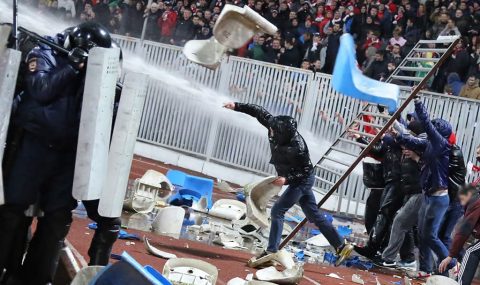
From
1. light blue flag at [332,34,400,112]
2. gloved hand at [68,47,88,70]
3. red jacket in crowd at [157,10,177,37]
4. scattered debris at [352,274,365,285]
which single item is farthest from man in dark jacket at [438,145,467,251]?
red jacket in crowd at [157,10,177,37]

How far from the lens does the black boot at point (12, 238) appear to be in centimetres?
584

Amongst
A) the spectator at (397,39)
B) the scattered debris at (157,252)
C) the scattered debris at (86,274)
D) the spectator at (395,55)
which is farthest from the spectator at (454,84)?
the scattered debris at (86,274)

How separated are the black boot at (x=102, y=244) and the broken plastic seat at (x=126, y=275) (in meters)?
1.47

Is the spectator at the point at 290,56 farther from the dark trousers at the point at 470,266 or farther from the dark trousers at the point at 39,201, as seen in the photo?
the dark trousers at the point at 39,201

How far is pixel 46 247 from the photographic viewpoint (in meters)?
6.06

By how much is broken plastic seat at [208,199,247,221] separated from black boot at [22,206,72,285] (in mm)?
6677

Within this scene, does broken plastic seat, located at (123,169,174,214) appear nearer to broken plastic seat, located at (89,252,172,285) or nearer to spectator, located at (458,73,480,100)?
spectator, located at (458,73,480,100)

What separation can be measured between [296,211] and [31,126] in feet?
31.9

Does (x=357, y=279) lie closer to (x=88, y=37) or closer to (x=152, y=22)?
(x=88, y=37)

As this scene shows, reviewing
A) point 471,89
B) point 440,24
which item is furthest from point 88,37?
point 440,24

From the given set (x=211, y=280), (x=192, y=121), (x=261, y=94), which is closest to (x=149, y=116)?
(x=192, y=121)

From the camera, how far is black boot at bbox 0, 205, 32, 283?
230 inches

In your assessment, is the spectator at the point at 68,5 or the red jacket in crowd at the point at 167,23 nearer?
the red jacket in crowd at the point at 167,23

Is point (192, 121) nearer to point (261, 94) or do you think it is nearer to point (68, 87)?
point (261, 94)
